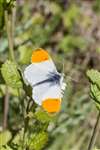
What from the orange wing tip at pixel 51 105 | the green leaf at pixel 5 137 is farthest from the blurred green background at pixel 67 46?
the orange wing tip at pixel 51 105

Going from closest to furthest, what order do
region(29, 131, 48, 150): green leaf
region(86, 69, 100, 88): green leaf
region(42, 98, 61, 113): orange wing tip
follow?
region(42, 98, 61, 113): orange wing tip → region(86, 69, 100, 88): green leaf → region(29, 131, 48, 150): green leaf

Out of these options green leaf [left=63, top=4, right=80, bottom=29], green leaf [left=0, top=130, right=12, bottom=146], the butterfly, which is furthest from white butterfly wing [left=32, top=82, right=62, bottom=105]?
green leaf [left=63, top=4, right=80, bottom=29]

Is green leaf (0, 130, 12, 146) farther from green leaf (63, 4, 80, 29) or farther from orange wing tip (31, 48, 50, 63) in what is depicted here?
green leaf (63, 4, 80, 29)

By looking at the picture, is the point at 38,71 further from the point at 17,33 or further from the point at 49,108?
the point at 17,33

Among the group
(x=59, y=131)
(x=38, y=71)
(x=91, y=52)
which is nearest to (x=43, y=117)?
(x=38, y=71)

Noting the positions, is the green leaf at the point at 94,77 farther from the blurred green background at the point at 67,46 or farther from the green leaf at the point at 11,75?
the blurred green background at the point at 67,46
